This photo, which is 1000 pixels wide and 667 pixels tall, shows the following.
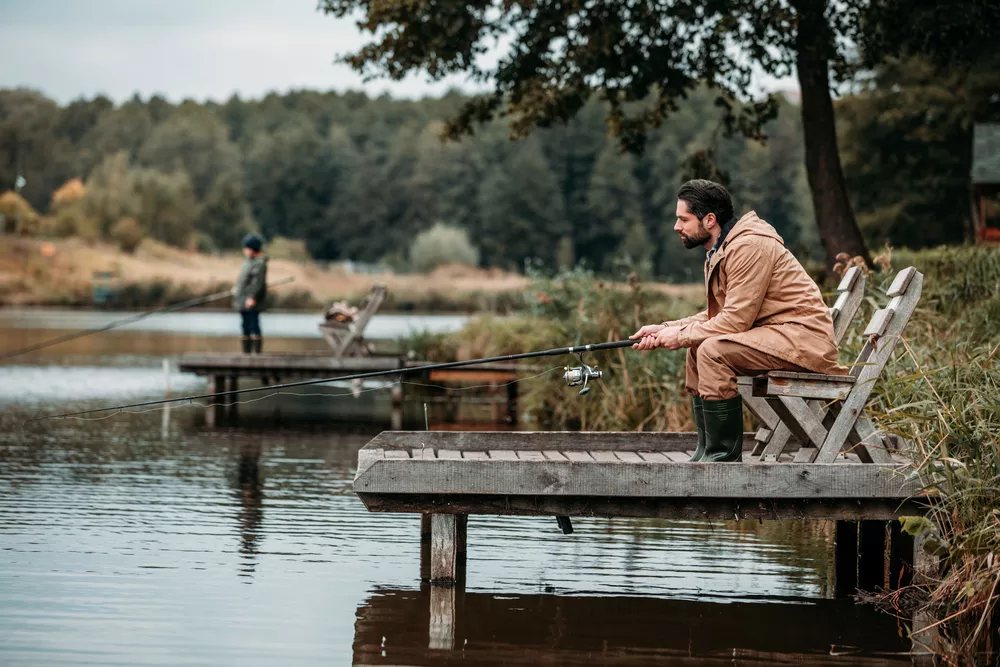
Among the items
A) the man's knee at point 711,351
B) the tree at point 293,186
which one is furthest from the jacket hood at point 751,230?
the tree at point 293,186

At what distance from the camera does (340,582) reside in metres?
7.04

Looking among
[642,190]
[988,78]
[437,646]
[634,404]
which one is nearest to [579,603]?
[437,646]

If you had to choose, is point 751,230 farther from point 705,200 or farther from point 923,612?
point 923,612

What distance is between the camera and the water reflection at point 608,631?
5770 millimetres

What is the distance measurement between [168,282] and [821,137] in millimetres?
49819

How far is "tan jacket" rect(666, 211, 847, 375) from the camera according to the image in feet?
20.7

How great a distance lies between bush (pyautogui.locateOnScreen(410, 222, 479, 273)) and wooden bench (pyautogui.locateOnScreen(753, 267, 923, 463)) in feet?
281

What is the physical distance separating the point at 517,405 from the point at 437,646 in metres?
10.4

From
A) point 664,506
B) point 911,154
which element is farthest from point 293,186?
point 664,506

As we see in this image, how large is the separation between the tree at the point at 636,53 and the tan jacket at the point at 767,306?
10259 mm

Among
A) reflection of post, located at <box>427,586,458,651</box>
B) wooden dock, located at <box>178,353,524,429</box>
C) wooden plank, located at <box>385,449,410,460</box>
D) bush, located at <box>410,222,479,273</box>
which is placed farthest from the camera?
bush, located at <box>410,222,479,273</box>

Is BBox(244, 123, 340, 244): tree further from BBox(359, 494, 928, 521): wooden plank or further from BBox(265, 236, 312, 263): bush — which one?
BBox(359, 494, 928, 521): wooden plank

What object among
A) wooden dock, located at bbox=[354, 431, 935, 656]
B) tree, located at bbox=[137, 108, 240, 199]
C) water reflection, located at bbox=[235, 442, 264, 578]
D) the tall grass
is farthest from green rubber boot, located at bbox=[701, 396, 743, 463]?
tree, located at bbox=[137, 108, 240, 199]

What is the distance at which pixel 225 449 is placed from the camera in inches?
505
